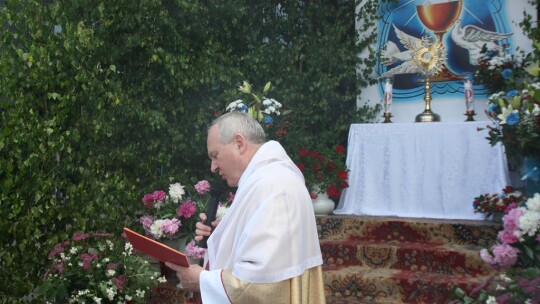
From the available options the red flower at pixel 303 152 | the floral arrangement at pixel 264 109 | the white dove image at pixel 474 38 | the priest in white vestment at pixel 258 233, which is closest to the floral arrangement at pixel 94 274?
the floral arrangement at pixel 264 109

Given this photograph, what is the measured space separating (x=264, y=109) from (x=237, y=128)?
11.4ft

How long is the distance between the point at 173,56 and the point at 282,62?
1.67m

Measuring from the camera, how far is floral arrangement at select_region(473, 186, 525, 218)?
15.9 ft

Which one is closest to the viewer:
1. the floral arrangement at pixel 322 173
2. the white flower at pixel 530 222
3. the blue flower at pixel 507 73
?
the white flower at pixel 530 222

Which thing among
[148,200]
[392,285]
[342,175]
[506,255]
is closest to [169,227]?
[148,200]

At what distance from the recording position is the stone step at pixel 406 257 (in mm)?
4539

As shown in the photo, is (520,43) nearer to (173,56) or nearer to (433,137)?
(433,137)

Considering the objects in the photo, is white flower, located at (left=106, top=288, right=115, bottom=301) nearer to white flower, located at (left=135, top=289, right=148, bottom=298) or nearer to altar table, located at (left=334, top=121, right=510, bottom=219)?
white flower, located at (left=135, top=289, right=148, bottom=298)

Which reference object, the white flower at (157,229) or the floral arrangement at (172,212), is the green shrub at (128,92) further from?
the white flower at (157,229)

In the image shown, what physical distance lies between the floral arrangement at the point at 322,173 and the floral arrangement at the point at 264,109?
1.31 feet

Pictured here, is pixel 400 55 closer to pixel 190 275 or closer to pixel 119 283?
pixel 119 283

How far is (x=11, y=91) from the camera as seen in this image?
13.5 ft

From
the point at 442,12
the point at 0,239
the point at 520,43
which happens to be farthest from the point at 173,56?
the point at 520,43

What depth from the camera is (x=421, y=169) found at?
231 inches
